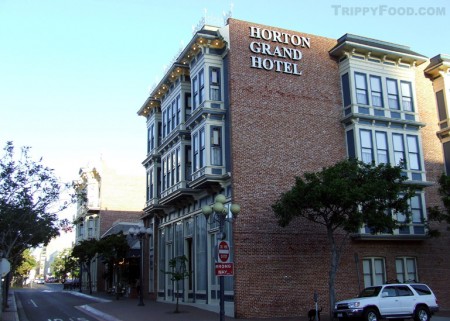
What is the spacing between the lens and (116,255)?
43.8 m

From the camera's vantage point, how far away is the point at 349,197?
21594 millimetres

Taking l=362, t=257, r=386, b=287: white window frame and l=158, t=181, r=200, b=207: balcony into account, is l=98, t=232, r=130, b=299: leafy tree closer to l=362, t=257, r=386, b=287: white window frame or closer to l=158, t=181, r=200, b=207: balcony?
l=158, t=181, r=200, b=207: balcony

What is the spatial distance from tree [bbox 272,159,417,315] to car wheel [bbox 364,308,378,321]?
2.18m

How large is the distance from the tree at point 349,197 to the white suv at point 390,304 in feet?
5.42

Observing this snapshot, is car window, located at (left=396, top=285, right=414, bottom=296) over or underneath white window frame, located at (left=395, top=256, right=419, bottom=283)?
underneath

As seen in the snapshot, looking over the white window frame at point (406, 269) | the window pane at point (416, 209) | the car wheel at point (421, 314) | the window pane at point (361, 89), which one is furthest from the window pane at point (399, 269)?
the window pane at point (361, 89)

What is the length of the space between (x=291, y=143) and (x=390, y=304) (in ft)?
33.6

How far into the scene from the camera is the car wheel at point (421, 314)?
2138cm

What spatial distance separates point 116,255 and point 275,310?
22.1 metres

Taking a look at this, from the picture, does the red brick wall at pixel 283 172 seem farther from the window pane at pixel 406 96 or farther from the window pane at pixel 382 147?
the window pane at pixel 406 96

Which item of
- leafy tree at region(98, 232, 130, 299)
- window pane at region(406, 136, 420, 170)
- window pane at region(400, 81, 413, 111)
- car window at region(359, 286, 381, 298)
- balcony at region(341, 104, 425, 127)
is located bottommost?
car window at region(359, 286, 381, 298)

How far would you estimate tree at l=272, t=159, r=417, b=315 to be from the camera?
71.7ft

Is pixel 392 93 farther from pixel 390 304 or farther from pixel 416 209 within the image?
pixel 390 304

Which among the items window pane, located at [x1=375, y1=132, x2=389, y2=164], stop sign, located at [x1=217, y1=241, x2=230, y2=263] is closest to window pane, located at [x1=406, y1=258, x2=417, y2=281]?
window pane, located at [x1=375, y1=132, x2=389, y2=164]
